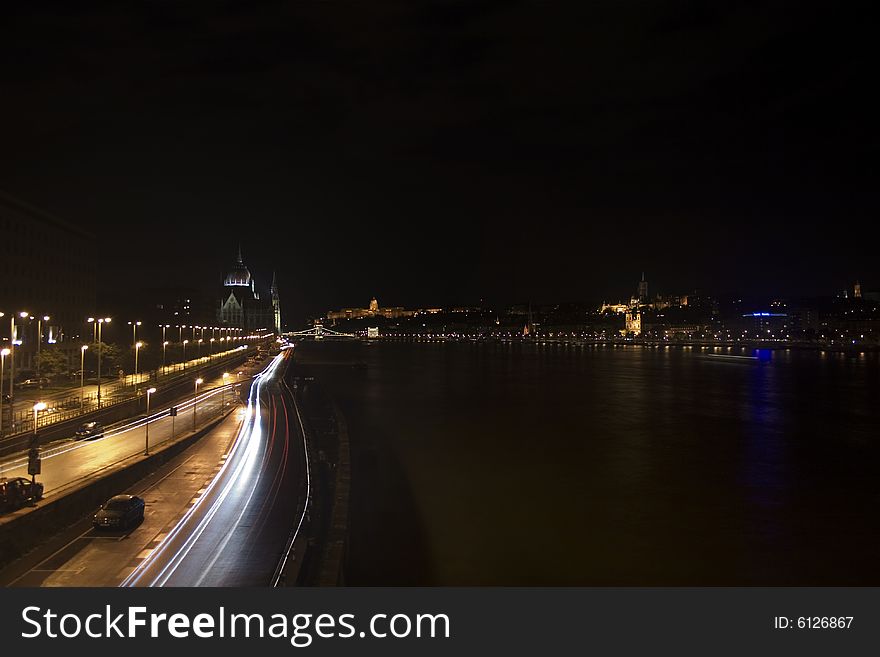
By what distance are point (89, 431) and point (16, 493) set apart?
12.6ft

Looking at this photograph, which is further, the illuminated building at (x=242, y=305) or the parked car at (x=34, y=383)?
the illuminated building at (x=242, y=305)

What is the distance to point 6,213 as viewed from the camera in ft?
56.7

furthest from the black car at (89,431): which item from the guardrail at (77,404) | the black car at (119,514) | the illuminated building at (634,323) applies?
the illuminated building at (634,323)

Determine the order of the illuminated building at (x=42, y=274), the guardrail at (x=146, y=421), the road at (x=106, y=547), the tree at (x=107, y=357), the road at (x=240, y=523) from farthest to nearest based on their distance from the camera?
the tree at (x=107, y=357), the illuminated building at (x=42, y=274), the guardrail at (x=146, y=421), the road at (x=240, y=523), the road at (x=106, y=547)

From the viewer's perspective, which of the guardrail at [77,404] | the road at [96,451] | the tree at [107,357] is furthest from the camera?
the tree at [107,357]

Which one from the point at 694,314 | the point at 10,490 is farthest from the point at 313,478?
the point at 694,314

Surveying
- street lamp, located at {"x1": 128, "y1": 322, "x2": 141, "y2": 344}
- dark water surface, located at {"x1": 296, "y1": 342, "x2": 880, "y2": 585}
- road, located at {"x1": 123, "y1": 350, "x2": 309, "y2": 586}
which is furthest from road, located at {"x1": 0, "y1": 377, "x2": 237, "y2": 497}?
street lamp, located at {"x1": 128, "y1": 322, "x2": 141, "y2": 344}

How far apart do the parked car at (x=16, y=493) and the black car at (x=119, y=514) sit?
0.51 meters

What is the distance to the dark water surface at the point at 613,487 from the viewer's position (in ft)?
20.4

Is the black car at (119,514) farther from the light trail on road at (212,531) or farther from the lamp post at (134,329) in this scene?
the lamp post at (134,329)

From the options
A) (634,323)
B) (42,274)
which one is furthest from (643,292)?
(42,274)

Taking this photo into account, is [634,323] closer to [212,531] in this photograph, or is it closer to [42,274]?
[42,274]

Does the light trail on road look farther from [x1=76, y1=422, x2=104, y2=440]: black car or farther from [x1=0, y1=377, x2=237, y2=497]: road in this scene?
[x1=76, y1=422, x2=104, y2=440]: black car

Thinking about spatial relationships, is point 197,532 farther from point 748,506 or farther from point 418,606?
point 748,506
